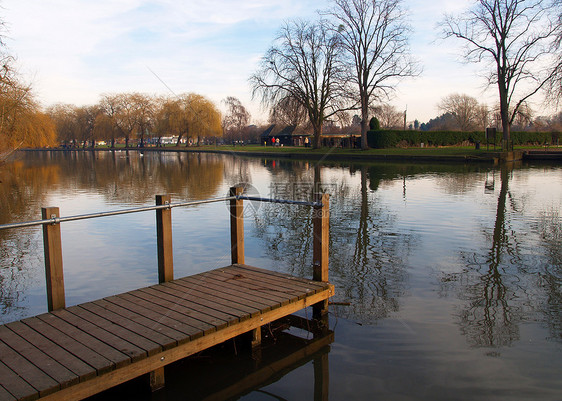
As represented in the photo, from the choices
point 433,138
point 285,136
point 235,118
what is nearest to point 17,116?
point 433,138

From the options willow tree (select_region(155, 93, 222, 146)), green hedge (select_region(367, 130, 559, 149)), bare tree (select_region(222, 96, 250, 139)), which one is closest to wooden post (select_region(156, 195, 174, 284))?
green hedge (select_region(367, 130, 559, 149))

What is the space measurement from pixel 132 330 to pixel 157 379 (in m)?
0.51

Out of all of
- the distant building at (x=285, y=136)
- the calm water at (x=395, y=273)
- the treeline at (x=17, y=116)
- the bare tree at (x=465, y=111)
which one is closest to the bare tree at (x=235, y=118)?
the distant building at (x=285, y=136)

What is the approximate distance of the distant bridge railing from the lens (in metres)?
4.55

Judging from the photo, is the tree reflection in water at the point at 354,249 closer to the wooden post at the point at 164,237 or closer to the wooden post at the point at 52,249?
the wooden post at the point at 164,237

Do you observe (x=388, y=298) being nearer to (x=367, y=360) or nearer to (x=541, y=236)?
(x=367, y=360)

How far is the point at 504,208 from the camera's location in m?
13.8

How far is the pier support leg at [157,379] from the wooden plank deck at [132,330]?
0.45 feet

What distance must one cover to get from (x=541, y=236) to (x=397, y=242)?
3305 millimetres

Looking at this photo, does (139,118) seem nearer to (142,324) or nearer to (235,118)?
(235,118)

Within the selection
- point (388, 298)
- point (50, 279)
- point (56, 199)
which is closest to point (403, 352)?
point (388, 298)

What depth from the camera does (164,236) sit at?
5.54m

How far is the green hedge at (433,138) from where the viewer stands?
4675 cm

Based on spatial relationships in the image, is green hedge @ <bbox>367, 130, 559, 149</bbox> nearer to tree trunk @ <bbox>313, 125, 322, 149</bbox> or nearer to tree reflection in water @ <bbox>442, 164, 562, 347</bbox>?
tree trunk @ <bbox>313, 125, 322, 149</bbox>
